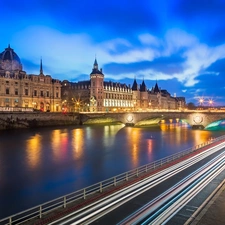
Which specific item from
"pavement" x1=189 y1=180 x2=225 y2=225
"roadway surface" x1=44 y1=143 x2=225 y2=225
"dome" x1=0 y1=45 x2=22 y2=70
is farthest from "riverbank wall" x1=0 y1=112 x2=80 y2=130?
"pavement" x1=189 y1=180 x2=225 y2=225

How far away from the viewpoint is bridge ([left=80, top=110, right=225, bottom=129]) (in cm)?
8762

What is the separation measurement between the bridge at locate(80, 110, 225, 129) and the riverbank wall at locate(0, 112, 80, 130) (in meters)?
7.59

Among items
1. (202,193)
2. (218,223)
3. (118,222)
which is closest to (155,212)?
(118,222)

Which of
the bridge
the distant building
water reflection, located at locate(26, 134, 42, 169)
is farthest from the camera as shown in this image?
the distant building

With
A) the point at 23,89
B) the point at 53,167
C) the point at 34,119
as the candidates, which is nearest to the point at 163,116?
the point at 34,119

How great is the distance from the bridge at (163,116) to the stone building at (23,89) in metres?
21.5

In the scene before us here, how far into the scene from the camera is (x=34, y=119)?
9662 centimetres

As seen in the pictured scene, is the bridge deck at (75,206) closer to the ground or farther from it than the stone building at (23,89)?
closer to the ground

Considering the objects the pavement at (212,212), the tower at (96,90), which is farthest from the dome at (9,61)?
the pavement at (212,212)

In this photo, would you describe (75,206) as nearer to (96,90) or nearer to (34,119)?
(34,119)

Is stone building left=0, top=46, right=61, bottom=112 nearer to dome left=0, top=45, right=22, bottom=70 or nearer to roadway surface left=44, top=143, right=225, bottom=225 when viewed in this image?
dome left=0, top=45, right=22, bottom=70

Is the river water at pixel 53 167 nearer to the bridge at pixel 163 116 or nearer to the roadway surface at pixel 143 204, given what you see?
the roadway surface at pixel 143 204

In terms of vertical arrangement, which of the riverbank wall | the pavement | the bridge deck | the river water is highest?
the riverbank wall

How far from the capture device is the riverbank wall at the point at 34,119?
3408 inches
